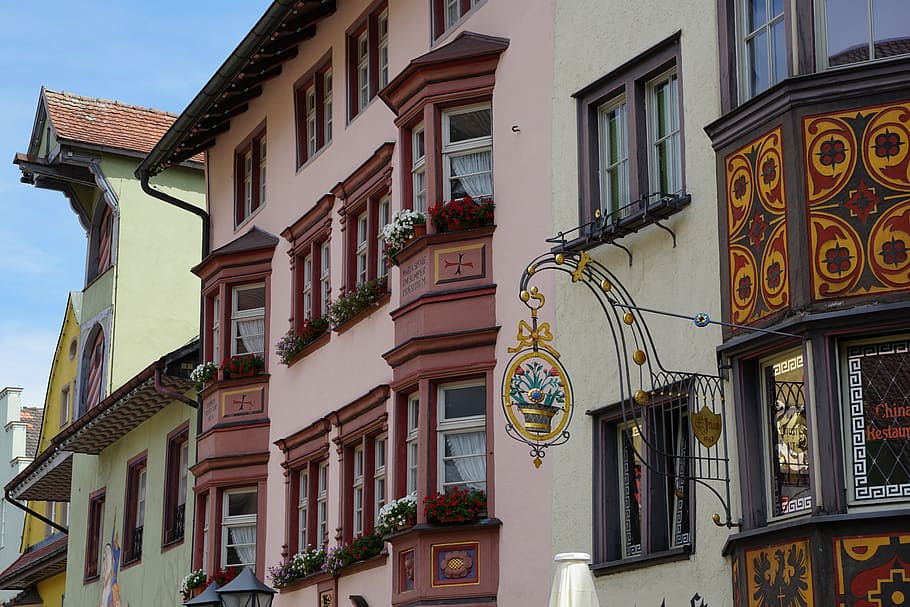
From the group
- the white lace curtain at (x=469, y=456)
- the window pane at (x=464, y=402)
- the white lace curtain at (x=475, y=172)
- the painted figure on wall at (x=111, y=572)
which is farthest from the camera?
the painted figure on wall at (x=111, y=572)

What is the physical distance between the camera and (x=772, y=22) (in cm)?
1327

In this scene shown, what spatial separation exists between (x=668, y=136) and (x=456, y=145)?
12.6ft

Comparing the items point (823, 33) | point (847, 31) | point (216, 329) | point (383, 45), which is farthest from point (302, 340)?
point (847, 31)

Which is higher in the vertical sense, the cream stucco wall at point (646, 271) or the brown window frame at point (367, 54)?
the brown window frame at point (367, 54)

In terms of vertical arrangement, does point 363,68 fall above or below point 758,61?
above

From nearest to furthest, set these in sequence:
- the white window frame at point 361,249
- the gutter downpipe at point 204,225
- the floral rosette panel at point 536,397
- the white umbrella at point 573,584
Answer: the white umbrella at point 573,584 → the floral rosette panel at point 536,397 → the white window frame at point 361,249 → the gutter downpipe at point 204,225

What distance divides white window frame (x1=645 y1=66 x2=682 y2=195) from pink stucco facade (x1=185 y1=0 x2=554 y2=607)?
1705 millimetres

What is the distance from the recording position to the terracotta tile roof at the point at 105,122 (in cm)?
3194

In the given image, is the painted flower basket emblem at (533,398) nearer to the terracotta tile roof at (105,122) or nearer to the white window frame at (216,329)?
the white window frame at (216,329)

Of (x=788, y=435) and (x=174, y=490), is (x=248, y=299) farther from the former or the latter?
(x=788, y=435)

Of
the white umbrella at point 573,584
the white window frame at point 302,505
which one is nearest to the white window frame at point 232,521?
the white window frame at point 302,505

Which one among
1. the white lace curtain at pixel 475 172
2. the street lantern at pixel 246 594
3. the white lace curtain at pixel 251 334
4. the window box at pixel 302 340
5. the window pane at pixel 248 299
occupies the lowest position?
the street lantern at pixel 246 594

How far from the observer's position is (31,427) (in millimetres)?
46406

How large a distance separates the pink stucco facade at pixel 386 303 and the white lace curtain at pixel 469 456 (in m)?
0.21
